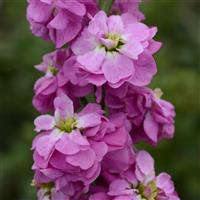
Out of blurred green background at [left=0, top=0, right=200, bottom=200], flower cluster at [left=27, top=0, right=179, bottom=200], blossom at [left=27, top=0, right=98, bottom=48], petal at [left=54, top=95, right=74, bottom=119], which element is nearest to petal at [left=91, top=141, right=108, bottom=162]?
flower cluster at [left=27, top=0, right=179, bottom=200]

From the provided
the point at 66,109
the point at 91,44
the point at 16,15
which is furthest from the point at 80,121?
the point at 16,15

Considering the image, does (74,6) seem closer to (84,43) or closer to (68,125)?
(84,43)

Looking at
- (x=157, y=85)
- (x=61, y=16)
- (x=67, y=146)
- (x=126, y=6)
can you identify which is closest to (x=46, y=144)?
(x=67, y=146)

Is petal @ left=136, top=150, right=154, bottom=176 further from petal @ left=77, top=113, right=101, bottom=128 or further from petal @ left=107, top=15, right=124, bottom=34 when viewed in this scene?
petal @ left=107, top=15, right=124, bottom=34

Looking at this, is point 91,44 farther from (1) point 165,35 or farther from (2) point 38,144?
(1) point 165,35

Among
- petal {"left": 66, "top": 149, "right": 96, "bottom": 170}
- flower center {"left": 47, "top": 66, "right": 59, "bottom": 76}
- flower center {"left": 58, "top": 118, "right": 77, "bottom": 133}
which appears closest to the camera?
petal {"left": 66, "top": 149, "right": 96, "bottom": 170}
